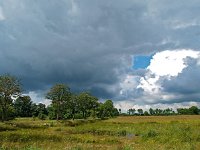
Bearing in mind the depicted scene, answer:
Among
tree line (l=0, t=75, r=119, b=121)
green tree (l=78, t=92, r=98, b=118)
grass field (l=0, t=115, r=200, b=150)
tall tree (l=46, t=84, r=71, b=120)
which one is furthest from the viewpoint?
green tree (l=78, t=92, r=98, b=118)

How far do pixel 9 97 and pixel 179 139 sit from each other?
261 feet

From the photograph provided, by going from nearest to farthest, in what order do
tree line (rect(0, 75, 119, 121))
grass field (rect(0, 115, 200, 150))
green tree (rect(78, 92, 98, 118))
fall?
1. grass field (rect(0, 115, 200, 150))
2. tree line (rect(0, 75, 119, 121))
3. green tree (rect(78, 92, 98, 118))

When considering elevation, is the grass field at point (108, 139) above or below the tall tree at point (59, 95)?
below

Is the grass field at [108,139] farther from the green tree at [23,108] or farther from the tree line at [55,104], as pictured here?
Answer: the green tree at [23,108]

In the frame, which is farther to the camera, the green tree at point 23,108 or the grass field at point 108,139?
the green tree at point 23,108

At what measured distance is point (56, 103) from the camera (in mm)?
149500

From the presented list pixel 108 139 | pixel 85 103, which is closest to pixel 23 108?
pixel 85 103

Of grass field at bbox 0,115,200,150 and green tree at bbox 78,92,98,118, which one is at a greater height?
green tree at bbox 78,92,98,118

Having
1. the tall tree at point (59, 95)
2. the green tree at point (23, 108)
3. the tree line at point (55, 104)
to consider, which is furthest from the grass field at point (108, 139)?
the green tree at point (23, 108)

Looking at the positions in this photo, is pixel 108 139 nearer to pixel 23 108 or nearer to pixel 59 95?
pixel 59 95

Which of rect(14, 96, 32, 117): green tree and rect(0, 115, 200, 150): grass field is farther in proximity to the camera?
rect(14, 96, 32, 117): green tree

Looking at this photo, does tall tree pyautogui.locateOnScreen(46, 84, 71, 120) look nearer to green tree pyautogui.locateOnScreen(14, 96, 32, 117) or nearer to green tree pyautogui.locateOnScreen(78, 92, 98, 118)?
green tree pyautogui.locateOnScreen(78, 92, 98, 118)

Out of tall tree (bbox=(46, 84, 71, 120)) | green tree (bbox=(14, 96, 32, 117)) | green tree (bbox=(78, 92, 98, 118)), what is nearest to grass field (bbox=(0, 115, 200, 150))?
tall tree (bbox=(46, 84, 71, 120))

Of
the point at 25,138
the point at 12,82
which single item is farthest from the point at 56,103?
the point at 25,138
